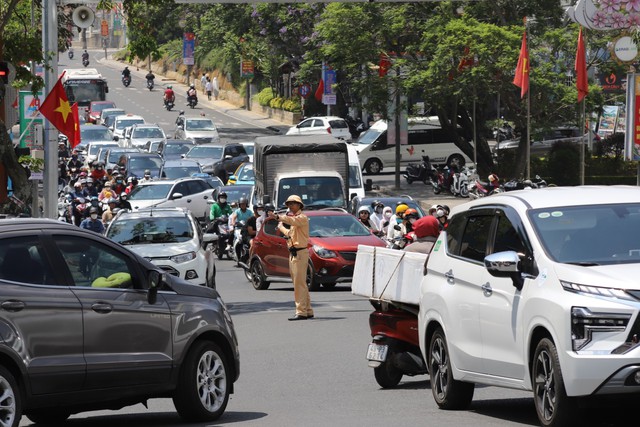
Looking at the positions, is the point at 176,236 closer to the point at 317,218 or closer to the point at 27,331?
the point at 317,218

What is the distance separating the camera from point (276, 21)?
68.9 m

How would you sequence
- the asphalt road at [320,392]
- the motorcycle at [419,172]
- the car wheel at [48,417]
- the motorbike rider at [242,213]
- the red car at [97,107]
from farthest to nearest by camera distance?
the red car at [97,107] < the motorcycle at [419,172] < the motorbike rider at [242,213] < the asphalt road at [320,392] < the car wheel at [48,417]

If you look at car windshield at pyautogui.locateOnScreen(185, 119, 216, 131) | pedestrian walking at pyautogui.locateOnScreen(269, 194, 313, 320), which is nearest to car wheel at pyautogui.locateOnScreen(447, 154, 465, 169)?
car windshield at pyautogui.locateOnScreen(185, 119, 216, 131)

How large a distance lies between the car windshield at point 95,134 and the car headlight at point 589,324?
182 ft

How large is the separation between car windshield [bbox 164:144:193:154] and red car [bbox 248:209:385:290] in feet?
95.6

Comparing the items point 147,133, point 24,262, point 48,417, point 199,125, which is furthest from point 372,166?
point 24,262

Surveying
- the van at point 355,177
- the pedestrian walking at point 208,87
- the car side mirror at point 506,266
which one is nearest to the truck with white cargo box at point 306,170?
the van at point 355,177

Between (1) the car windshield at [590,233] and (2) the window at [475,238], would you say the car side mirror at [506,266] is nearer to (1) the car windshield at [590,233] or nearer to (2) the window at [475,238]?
(1) the car windshield at [590,233]

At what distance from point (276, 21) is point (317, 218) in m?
42.6

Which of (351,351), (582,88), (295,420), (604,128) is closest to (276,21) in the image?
(604,128)

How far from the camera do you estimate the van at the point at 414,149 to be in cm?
5622

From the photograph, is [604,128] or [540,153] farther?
[604,128]

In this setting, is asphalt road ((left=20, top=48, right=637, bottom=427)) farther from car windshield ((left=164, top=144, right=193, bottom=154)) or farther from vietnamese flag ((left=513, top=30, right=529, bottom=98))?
car windshield ((left=164, top=144, right=193, bottom=154))

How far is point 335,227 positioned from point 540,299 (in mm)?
18196
